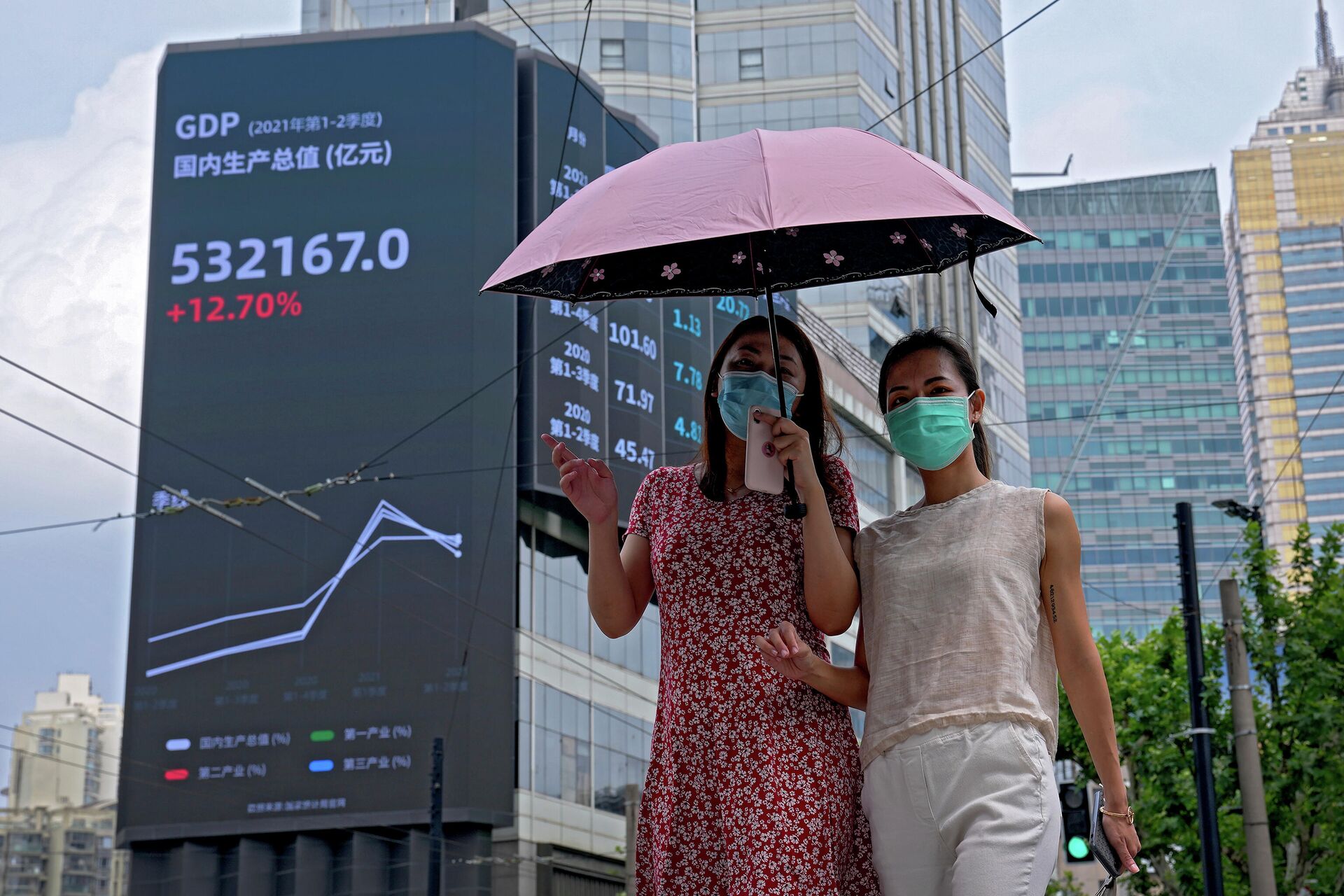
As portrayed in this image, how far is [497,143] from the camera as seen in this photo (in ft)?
145

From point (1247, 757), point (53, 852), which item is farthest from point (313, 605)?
point (1247, 757)

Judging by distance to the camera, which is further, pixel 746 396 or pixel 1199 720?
pixel 1199 720

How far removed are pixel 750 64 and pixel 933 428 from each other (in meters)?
54.5

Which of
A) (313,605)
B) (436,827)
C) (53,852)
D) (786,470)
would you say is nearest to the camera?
(786,470)

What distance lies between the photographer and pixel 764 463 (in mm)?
4012

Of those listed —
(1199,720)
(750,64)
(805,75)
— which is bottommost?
(1199,720)

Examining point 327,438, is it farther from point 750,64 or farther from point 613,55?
point 750,64

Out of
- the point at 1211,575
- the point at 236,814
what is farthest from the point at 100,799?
the point at 1211,575

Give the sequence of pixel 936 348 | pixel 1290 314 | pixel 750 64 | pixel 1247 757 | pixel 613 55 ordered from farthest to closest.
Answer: pixel 1290 314 → pixel 750 64 → pixel 613 55 → pixel 1247 757 → pixel 936 348

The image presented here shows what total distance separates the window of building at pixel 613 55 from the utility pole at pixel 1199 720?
127 feet

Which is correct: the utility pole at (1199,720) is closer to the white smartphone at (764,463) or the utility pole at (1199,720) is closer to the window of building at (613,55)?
Result: the white smartphone at (764,463)

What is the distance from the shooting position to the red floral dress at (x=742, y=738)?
150 inches

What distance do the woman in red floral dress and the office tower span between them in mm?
49491

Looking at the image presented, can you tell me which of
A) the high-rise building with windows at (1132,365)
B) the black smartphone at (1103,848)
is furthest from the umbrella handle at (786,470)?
the high-rise building with windows at (1132,365)
